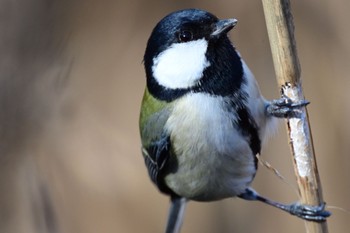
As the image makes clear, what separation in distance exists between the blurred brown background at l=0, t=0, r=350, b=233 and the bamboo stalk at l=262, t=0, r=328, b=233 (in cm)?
68

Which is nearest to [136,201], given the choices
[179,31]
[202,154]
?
[202,154]

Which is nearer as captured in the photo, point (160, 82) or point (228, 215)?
point (160, 82)

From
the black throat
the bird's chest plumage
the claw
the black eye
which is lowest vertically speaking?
the claw

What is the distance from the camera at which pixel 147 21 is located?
2482mm

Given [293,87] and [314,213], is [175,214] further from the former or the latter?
[293,87]

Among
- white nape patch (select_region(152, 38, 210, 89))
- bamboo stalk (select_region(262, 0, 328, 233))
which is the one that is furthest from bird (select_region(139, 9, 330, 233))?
bamboo stalk (select_region(262, 0, 328, 233))

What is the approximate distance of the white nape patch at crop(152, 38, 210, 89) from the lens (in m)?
1.56

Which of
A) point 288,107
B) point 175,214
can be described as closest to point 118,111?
point 175,214

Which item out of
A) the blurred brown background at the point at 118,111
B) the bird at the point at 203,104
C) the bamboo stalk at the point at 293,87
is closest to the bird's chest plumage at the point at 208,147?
the bird at the point at 203,104

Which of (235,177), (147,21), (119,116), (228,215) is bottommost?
(228,215)

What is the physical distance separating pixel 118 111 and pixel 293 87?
52.2 inches

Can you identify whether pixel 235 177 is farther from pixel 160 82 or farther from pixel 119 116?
pixel 119 116

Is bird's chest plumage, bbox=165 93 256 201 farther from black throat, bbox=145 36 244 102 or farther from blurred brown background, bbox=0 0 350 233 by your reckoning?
blurred brown background, bbox=0 0 350 233

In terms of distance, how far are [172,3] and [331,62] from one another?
2.13 ft
